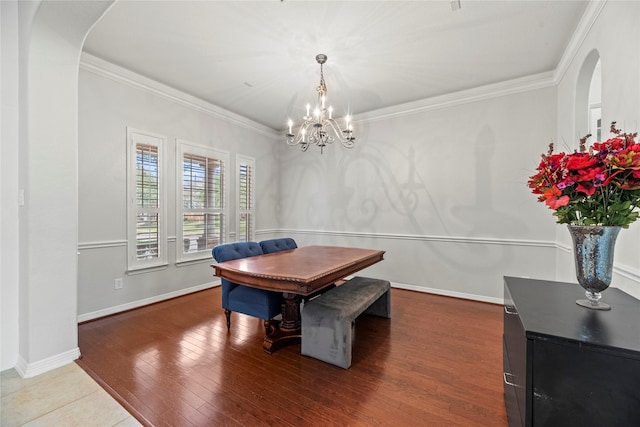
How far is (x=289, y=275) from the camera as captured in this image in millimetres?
2094

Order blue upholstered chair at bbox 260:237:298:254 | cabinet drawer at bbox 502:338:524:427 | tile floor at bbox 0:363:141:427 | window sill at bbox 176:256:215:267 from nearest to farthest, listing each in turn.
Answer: cabinet drawer at bbox 502:338:524:427 < tile floor at bbox 0:363:141:427 < blue upholstered chair at bbox 260:237:298:254 < window sill at bbox 176:256:215:267

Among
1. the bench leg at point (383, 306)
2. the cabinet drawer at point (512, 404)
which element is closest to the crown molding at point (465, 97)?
the bench leg at point (383, 306)

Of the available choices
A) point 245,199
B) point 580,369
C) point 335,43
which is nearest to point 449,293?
point 580,369

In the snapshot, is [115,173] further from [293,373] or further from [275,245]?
[293,373]

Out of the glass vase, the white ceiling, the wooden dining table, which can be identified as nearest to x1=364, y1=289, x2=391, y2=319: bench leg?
the wooden dining table

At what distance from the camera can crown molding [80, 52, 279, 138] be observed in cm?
304

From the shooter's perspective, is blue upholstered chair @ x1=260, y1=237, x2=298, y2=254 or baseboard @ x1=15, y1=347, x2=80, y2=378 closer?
baseboard @ x1=15, y1=347, x2=80, y2=378

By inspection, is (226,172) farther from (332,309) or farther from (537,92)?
(537,92)

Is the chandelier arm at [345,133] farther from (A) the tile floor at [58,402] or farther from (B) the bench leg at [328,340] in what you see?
(A) the tile floor at [58,402]

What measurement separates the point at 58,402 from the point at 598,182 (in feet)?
10.6

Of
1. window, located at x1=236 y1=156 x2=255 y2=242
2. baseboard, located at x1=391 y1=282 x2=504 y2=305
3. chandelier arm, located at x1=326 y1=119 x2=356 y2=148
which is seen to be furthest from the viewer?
window, located at x1=236 y1=156 x2=255 y2=242

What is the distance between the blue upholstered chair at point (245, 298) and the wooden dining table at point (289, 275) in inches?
3.7

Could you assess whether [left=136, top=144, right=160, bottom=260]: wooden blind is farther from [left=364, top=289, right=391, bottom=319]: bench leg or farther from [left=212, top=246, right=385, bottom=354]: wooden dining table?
[left=364, top=289, right=391, bottom=319]: bench leg

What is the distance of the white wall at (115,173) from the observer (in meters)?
3.04
